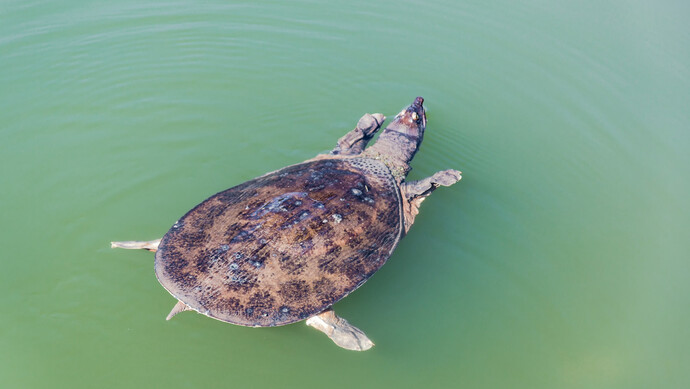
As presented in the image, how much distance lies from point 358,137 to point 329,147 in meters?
0.48

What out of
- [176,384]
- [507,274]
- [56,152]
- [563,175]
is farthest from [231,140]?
[563,175]

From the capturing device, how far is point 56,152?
5621 millimetres

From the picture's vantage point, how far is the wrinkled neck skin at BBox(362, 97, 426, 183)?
18.3ft

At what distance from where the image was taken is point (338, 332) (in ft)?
12.7

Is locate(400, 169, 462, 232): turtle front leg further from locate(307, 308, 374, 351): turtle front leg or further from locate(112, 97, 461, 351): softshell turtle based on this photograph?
locate(307, 308, 374, 351): turtle front leg

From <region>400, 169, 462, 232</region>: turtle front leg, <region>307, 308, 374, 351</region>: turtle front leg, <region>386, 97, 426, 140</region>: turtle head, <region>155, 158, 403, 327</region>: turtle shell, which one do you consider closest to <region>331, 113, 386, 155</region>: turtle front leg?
<region>386, 97, 426, 140</region>: turtle head

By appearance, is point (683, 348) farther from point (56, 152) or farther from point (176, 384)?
point (56, 152)

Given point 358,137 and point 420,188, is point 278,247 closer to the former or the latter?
point 420,188

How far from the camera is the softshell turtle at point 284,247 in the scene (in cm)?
354

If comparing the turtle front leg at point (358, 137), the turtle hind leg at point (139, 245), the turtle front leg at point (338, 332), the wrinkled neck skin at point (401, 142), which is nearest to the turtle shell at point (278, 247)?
the turtle front leg at point (338, 332)

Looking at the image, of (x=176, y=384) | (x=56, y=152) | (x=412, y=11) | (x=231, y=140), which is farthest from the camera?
(x=412, y=11)

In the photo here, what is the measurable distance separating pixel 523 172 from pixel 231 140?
13.1 feet

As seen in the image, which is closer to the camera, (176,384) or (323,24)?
(176,384)

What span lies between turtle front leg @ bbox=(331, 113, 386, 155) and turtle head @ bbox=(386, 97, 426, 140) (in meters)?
0.26
